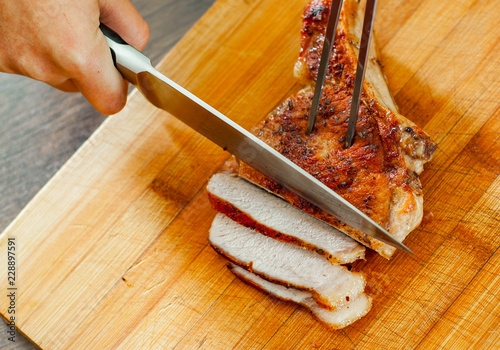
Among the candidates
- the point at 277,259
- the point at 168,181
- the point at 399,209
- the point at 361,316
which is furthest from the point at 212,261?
the point at 399,209

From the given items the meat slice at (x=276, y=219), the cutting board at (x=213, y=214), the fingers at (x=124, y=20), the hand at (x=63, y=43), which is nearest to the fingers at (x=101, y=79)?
the hand at (x=63, y=43)

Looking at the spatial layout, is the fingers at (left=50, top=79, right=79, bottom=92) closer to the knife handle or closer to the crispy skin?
the knife handle

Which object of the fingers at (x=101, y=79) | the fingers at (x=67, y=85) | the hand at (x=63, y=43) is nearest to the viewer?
the hand at (x=63, y=43)

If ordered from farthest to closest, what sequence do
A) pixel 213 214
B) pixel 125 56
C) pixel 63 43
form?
pixel 213 214
pixel 125 56
pixel 63 43

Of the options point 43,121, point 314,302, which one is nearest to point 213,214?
point 314,302

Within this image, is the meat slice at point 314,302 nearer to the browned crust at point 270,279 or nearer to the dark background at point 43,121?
the browned crust at point 270,279

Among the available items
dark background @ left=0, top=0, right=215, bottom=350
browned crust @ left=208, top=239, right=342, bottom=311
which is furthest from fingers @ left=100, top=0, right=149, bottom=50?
browned crust @ left=208, top=239, right=342, bottom=311

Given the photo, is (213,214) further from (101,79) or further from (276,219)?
(101,79)
